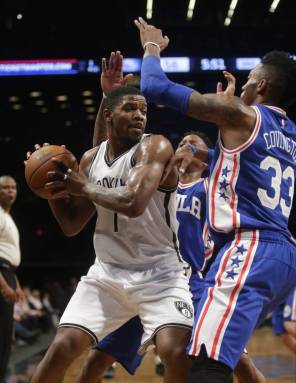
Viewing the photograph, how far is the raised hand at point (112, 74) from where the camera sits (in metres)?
4.41

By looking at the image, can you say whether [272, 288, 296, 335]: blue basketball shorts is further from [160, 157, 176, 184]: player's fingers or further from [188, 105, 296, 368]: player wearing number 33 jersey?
[188, 105, 296, 368]: player wearing number 33 jersey

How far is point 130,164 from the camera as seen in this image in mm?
3670

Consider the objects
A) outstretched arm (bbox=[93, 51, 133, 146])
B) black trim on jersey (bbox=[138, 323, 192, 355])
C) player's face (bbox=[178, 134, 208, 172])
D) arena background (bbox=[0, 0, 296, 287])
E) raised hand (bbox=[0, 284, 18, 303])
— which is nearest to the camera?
black trim on jersey (bbox=[138, 323, 192, 355])

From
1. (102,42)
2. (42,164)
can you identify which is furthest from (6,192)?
(102,42)

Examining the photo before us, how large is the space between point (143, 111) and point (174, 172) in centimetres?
44

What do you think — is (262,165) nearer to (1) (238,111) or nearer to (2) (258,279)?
(1) (238,111)

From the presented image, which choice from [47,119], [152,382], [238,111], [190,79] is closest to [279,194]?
[238,111]

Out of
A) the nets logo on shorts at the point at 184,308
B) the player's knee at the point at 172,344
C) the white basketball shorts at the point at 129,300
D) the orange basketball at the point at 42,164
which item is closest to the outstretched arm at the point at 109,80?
the orange basketball at the point at 42,164

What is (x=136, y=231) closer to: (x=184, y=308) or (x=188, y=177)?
(x=184, y=308)

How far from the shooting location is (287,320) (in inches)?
224

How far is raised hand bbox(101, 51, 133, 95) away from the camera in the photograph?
4410mm

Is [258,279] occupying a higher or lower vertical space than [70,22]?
lower

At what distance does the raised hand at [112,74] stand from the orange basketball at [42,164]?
2.92 ft

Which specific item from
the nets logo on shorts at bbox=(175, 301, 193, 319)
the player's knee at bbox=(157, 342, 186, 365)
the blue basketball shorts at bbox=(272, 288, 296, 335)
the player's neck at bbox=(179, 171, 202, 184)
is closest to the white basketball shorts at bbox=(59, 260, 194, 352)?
the nets logo on shorts at bbox=(175, 301, 193, 319)
